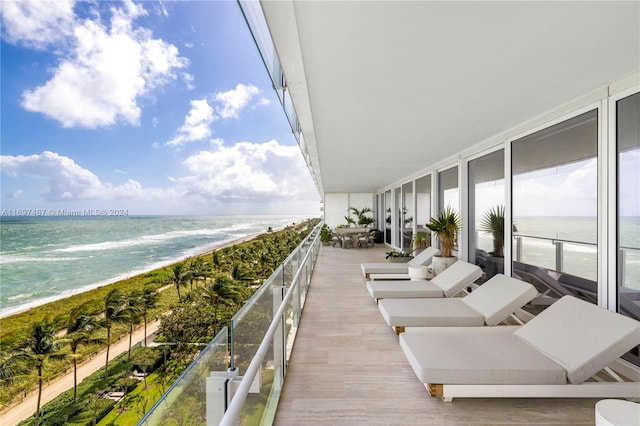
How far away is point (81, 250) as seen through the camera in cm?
4319

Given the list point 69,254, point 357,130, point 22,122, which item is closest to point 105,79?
point 22,122

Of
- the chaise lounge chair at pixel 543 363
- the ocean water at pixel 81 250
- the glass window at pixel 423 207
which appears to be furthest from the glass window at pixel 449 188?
the ocean water at pixel 81 250

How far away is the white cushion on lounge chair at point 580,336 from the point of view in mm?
2514

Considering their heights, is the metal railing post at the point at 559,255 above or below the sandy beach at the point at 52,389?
above

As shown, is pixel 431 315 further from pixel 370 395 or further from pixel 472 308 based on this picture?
pixel 370 395

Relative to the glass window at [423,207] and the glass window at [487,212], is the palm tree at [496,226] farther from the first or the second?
the glass window at [423,207]

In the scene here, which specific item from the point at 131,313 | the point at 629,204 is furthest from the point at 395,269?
the point at 131,313

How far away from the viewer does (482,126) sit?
4.44 m

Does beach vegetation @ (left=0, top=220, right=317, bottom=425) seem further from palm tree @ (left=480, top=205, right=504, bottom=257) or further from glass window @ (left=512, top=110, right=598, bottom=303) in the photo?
glass window @ (left=512, top=110, right=598, bottom=303)

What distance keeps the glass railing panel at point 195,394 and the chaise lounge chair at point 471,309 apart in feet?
8.09

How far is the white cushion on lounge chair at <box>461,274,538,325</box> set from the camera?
3646 millimetres

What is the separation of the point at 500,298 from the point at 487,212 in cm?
198

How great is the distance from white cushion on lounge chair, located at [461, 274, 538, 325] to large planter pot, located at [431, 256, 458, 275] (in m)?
1.70

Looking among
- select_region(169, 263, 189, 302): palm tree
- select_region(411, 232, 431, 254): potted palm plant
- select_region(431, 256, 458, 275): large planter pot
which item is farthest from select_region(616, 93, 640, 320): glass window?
select_region(169, 263, 189, 302): palm tree
